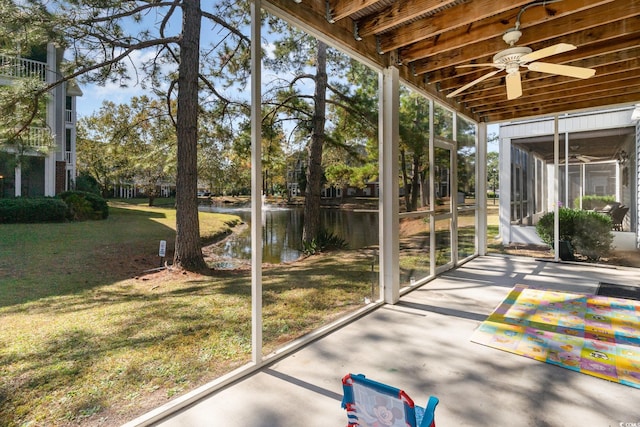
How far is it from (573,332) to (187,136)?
4435 millimetres

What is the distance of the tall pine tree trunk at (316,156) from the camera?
5.97 m

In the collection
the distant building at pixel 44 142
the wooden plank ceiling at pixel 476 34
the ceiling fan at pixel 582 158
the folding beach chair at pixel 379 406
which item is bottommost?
the folding beach chair at pixel 379 406

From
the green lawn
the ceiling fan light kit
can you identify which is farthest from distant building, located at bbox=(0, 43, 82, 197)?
the ceiling fan light kit

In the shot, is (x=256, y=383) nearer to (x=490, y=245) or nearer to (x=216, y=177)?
(x=216, y=177)

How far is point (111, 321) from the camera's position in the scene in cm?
283

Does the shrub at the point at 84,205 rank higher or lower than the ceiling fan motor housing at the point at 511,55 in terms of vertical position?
lower

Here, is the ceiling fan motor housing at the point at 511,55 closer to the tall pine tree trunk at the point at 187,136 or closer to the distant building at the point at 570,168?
the tall pine tree trunk at the point at 187,136

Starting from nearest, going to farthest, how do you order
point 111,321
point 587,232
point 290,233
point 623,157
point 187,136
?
point 111,321
point 187,136
point 290,233
point 587,232
point 623,157

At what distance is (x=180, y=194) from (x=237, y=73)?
5.74 ft

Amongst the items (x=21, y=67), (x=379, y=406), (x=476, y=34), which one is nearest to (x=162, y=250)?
(x=21, y=67)

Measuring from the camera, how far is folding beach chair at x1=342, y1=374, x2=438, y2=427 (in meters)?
1.17

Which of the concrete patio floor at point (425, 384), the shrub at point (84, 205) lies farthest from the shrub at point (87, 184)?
the concrete patio floor at point (425, 384)

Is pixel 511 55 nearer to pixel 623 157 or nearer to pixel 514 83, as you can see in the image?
pixel 514 83

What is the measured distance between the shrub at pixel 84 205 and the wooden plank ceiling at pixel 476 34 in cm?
199
